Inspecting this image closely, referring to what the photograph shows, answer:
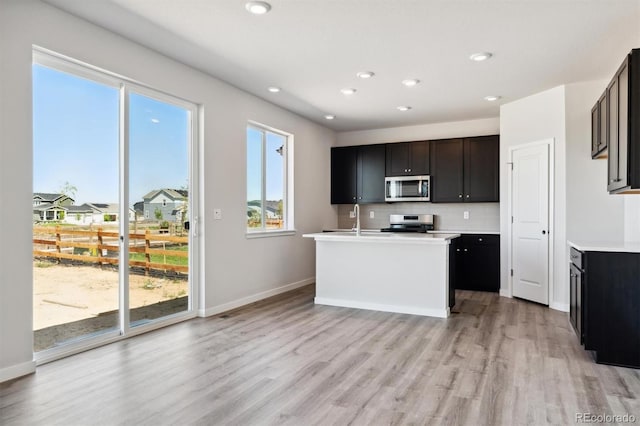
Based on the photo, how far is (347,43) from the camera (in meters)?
A: 3.74

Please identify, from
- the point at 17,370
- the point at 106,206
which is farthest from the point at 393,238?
the point at 17,370

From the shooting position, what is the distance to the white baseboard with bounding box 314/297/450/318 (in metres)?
4.63

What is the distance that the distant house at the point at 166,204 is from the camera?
407cm

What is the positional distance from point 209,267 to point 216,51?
2.27m

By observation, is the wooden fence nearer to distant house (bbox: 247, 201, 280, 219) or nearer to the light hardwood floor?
the light hardwood floor

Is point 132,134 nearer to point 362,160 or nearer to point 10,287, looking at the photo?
point 10,287

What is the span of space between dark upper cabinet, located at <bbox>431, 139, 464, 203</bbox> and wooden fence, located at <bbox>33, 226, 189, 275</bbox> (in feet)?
13.6

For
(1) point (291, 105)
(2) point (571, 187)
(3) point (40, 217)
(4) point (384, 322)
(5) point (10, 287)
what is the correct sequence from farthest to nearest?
(1) point (291, 105) → (2) point (571, 187) → (4) point (384, 322) → (3) point (40, 217) → (5) point (10, 287)

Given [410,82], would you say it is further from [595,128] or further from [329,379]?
[329,379]

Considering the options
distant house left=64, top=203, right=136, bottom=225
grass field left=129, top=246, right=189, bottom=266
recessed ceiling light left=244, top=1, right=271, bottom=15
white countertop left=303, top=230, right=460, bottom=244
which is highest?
recessed ceiling light left=244, top=1, right=271, bottom=15

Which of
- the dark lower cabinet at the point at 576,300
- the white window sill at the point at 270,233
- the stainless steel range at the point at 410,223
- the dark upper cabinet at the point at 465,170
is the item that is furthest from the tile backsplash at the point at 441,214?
the dark lower cabinet at the point at 576,300

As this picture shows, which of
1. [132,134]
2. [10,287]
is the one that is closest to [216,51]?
[132,134]

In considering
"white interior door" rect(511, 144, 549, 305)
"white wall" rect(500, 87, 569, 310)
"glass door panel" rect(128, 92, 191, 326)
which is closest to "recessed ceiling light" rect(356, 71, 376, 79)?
"glass door panel" rect(128, 92, 191, 326)

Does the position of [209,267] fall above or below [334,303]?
above
